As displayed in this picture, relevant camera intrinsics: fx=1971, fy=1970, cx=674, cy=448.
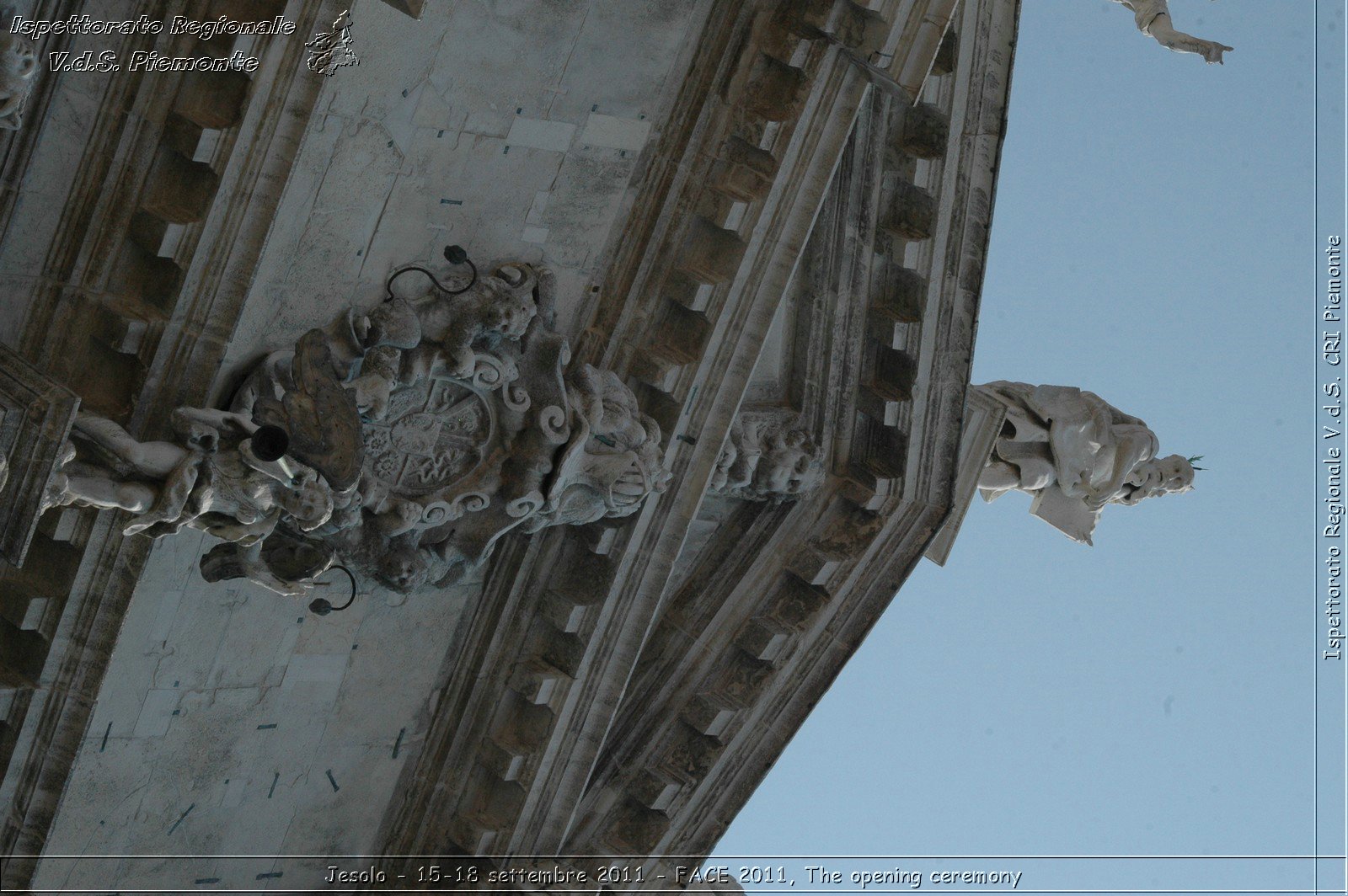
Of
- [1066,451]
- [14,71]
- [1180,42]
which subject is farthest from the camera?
[1066,451]

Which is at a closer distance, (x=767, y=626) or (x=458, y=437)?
(x=458, y=437)

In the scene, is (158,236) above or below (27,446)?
above

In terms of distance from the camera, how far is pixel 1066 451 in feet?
53.0

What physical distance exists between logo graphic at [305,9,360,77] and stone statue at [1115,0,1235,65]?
648cm

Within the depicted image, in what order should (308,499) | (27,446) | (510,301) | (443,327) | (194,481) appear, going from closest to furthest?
(27,446) → (194,481) → (308,499) → (443,327) → (510,301)

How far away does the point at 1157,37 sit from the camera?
15.0 meters

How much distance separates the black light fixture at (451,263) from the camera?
42.3ft

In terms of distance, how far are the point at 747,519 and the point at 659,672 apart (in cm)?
139

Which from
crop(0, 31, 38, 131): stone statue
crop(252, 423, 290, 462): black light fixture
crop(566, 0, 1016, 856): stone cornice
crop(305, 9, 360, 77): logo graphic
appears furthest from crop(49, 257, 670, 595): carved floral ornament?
crop(566, 0, 1016, 856): stone cornice

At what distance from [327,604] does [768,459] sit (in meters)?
3.58

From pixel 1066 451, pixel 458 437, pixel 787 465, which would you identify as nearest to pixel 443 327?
pixel 458 437

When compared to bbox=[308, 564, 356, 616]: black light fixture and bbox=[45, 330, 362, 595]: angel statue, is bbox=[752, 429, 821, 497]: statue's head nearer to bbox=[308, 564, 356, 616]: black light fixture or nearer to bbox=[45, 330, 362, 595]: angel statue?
bbox=[308, 564, 356, 616]: black light fixture

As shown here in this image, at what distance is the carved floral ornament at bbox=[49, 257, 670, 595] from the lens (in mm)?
11336

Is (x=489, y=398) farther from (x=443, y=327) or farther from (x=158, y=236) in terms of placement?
(x=158, y=236)
